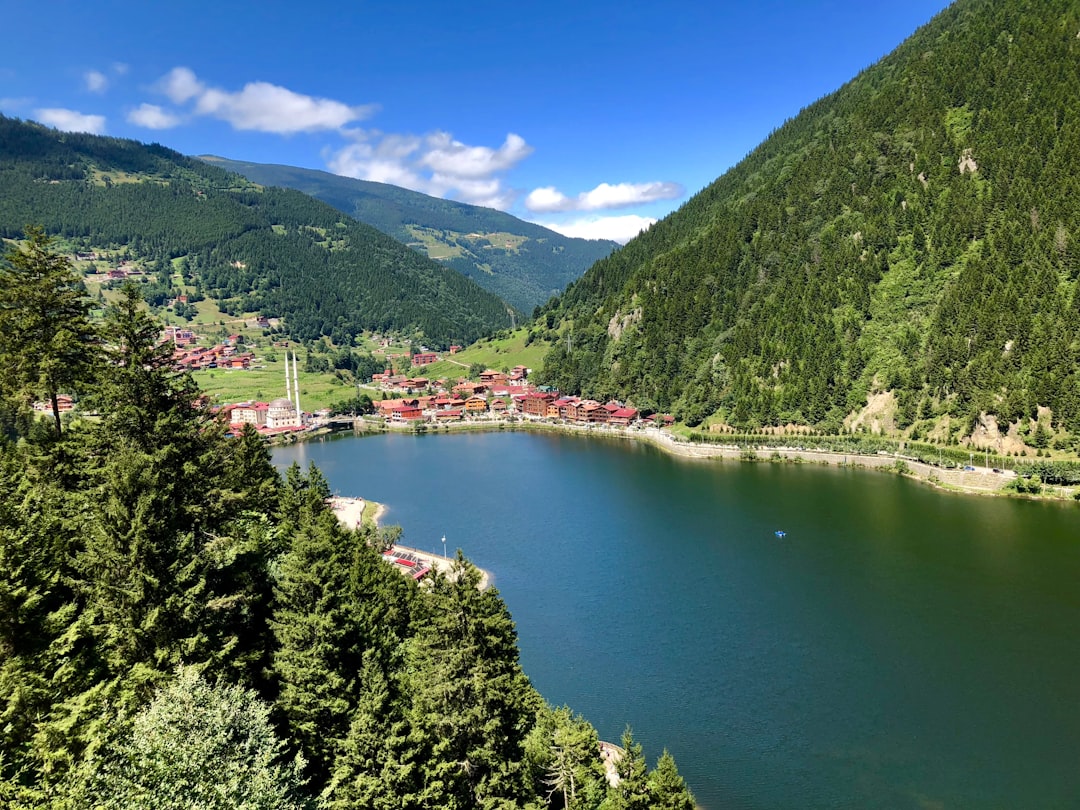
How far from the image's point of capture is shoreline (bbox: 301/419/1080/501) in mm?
71812

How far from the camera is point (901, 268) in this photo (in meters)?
110

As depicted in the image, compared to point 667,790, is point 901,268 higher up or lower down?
higher up

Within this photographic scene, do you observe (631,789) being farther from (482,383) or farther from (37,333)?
(482,383)

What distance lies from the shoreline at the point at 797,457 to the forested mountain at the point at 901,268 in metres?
8.94

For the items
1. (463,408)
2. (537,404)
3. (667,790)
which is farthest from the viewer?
(463,408)

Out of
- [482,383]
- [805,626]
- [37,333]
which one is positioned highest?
[37,333]

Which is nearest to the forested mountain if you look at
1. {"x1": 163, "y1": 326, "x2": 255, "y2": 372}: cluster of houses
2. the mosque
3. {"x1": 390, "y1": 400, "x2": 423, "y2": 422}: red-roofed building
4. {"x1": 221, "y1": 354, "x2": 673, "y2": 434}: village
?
{"x1": 221, "y1": 354, "x2": 673, "y2": 434}: village

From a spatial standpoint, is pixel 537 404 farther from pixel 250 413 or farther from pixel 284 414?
pixel 250 413

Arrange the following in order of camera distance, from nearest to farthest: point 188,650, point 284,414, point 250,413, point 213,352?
1. point 188,650
2. point 250,413
3. point 284,414
4. point 213,352

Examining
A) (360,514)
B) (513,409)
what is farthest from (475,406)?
(360,514)

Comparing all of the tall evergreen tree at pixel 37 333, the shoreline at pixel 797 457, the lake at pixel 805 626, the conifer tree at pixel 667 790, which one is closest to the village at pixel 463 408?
the shoreline at pixel 797 457

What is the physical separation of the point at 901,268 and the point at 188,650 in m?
121

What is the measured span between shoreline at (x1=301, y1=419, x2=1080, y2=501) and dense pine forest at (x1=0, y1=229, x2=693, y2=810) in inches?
2643

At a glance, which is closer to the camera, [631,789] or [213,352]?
[631,789]
